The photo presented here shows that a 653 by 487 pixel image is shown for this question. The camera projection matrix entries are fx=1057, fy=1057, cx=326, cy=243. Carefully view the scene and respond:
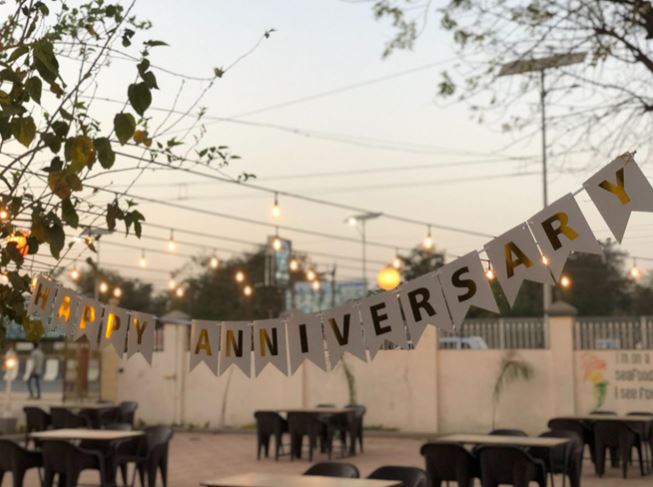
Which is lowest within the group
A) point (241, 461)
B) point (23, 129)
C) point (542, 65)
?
point (241, 461)

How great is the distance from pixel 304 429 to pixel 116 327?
8615 mm

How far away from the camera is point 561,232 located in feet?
13.8

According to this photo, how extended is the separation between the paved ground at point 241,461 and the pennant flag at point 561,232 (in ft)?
26.0

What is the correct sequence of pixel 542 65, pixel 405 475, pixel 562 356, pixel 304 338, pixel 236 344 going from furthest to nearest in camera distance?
pixel 562 356
pixel 542 65
pixel 405 475
pixel 236 344
pixel 304 338

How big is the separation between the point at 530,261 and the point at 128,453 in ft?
23.7

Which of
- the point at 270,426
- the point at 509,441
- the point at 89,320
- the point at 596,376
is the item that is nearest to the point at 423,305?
the point at 89,320

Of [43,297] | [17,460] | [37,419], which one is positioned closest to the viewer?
[43,297]

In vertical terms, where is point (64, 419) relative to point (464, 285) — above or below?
below

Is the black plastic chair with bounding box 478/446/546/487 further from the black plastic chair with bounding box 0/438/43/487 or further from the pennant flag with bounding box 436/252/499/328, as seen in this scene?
the pennant flag with bounding box 436/252/499/328

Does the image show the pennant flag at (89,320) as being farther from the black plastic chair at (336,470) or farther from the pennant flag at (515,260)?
the pennant flag at (515,260)

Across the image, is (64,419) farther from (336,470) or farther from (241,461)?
(336,470)

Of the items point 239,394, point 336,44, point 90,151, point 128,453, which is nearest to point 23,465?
point 128,453

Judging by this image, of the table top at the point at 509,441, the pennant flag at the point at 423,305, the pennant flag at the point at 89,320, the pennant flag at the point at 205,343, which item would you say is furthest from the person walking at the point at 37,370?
the pennant flag at the point at 423,305

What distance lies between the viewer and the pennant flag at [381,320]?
4.64m
